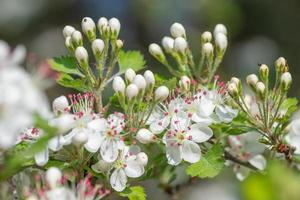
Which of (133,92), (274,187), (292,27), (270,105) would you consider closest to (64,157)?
(133,92)

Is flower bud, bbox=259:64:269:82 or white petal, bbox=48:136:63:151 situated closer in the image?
white petal, bbox=48:136:63:151

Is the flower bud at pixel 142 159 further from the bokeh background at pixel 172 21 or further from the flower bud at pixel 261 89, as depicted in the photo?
the bokeh background at pixel 172 21

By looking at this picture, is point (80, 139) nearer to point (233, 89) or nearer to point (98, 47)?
point (98, 47)

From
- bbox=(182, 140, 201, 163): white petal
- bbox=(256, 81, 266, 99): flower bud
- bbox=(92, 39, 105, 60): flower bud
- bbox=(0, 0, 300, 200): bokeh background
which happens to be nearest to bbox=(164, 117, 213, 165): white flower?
bbox=(182, 140, 201, 163): white petal

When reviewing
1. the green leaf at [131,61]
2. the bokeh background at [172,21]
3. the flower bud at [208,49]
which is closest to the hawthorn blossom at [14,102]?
the green leaf at [131,61]

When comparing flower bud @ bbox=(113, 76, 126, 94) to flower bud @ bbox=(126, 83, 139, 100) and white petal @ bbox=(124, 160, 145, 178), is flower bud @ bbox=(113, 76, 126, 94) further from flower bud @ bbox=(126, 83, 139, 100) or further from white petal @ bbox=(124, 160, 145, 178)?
white petal @ bbox=(124, 160, 145, 178)

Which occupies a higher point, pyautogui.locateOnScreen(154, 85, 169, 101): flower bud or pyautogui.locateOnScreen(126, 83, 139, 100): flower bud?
pyautogui.locateOnScreen(126, 83, 139, 100): flower bud

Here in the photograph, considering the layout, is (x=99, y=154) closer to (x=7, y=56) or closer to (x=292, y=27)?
(x=7, y=56)
